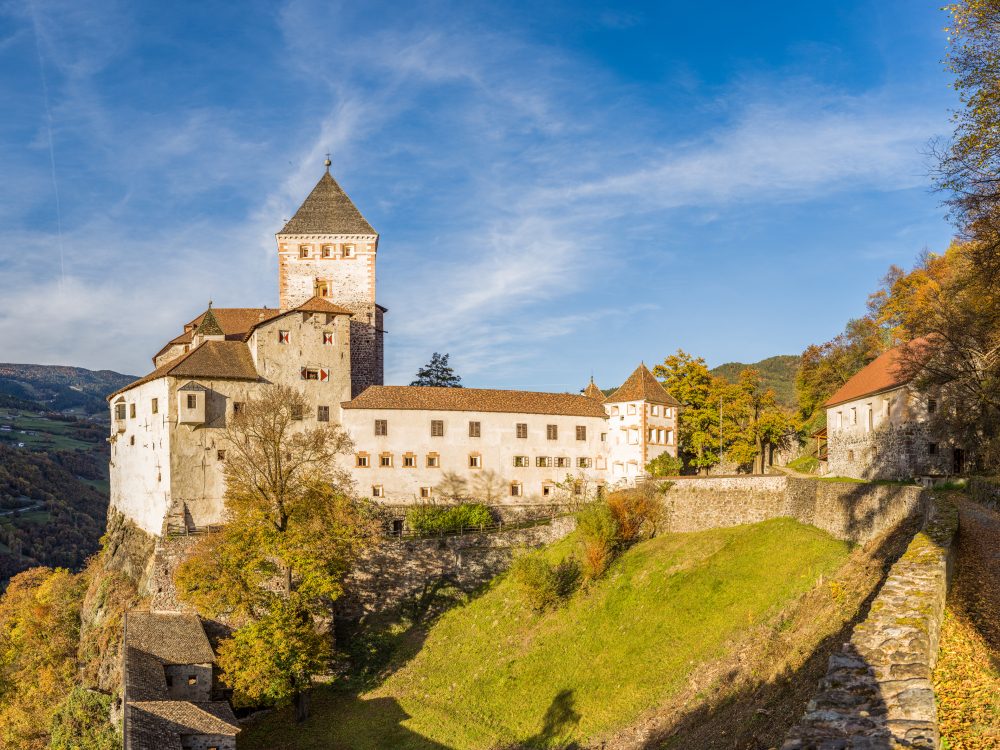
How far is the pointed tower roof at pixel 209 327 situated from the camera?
46.4 m

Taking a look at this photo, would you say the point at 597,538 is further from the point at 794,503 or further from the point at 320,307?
the point at 320,307

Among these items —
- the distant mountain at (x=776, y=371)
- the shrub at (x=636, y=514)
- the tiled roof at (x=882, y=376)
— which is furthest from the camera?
the distant mountain at (x=776, y=371)

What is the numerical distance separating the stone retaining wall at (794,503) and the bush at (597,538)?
3265 mm

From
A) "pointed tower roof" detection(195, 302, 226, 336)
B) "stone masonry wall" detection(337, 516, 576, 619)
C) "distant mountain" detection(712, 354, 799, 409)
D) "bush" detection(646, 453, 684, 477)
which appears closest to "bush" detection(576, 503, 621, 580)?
"stone masonry wall" detection(337, 516, 576, 619)

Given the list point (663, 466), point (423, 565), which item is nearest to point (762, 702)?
point (423, 565)

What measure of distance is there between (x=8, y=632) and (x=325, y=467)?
23.8 meters

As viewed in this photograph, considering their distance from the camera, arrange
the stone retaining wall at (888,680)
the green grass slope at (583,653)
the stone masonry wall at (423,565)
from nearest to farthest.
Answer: the stone retaining wall at (888,680)
the green grass slope at (583,653)
the stone masonry wall at (423,565)

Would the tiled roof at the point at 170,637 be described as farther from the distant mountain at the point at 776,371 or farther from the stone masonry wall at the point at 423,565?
the distant mountain at the point at 776,371

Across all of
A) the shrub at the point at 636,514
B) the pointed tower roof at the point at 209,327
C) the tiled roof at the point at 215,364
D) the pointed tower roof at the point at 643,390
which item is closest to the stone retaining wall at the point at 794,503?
the shrub at the point at 636,514

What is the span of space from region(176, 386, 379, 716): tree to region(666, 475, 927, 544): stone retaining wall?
15248 mm

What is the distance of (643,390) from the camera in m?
47.2

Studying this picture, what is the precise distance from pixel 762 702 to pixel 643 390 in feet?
103

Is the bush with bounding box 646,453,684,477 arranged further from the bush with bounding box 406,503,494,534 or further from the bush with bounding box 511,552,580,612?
the bush with bounding box 511,552,580,612

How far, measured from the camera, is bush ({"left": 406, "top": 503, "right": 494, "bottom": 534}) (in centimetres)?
4256
